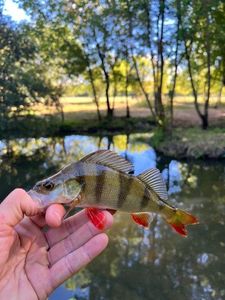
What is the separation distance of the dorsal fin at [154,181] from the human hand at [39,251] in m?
0.24

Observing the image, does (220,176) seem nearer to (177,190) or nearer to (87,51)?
(177,190)

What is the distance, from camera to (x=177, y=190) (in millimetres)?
12242

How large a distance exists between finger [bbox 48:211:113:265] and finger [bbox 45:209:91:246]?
3 cm

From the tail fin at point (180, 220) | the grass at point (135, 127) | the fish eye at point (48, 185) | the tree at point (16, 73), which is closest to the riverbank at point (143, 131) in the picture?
the grass at point (135, 127)

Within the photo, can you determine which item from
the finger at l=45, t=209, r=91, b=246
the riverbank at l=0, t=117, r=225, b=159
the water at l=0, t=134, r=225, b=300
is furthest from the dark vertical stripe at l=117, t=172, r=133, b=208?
the riverbank at l=0, t=117, r=225, b=159

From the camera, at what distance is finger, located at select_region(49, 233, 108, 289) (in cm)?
214

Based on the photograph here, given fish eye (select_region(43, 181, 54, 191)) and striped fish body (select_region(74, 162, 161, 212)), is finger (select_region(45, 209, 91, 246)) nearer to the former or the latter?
striped fish body (select_region(74, 162, 161, 212))

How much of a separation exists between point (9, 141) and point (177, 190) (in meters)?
11.3

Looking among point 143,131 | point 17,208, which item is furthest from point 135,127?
point 17,208

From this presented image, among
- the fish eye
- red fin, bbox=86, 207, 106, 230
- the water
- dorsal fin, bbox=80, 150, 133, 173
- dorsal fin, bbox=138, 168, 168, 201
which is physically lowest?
the water

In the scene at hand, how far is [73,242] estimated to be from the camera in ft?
7.37

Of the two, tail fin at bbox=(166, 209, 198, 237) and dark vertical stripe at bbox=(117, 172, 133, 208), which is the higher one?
dark vertical stripe at bbox=(117, 172, 133, 208)

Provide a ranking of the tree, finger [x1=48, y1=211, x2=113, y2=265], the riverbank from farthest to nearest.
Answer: the tree
the riverbank
finger [x1=48, y1=211, x2=113, y2=265]

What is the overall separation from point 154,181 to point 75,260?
520mm
